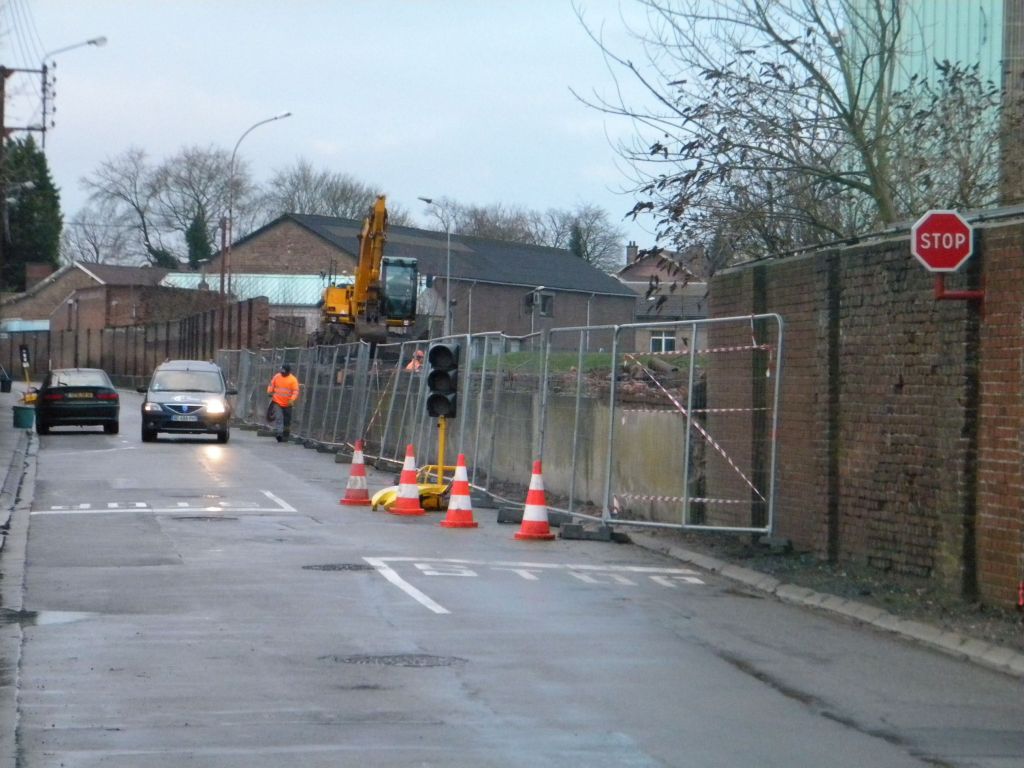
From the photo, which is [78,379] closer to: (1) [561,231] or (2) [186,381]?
(2) [186,381]

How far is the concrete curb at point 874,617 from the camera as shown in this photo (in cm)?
961

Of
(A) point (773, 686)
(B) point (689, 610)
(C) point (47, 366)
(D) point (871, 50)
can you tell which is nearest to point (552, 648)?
(A) point (773, 686)

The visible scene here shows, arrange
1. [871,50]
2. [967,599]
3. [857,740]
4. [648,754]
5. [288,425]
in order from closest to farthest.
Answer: [648,754], [857,740], [967,599], [871,50], [288,425]

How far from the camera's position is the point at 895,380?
12.7 metres

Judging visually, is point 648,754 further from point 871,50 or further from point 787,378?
point 871,50

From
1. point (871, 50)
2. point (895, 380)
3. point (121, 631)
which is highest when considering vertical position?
point (871, 50)

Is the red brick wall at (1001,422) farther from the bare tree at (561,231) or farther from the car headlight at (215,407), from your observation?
the bare tree at (561,231)

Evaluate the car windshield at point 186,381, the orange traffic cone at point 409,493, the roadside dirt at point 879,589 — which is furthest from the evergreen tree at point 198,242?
the roadside dirt at point 879,589


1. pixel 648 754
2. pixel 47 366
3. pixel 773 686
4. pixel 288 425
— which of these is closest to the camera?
pixel 648 754

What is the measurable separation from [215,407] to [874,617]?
2406 centimetres

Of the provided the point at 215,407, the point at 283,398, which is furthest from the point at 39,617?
the point at 283,398

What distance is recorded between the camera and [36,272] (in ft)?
358

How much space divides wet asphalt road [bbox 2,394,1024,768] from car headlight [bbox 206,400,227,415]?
17498mm

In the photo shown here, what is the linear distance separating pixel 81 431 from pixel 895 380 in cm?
2894
